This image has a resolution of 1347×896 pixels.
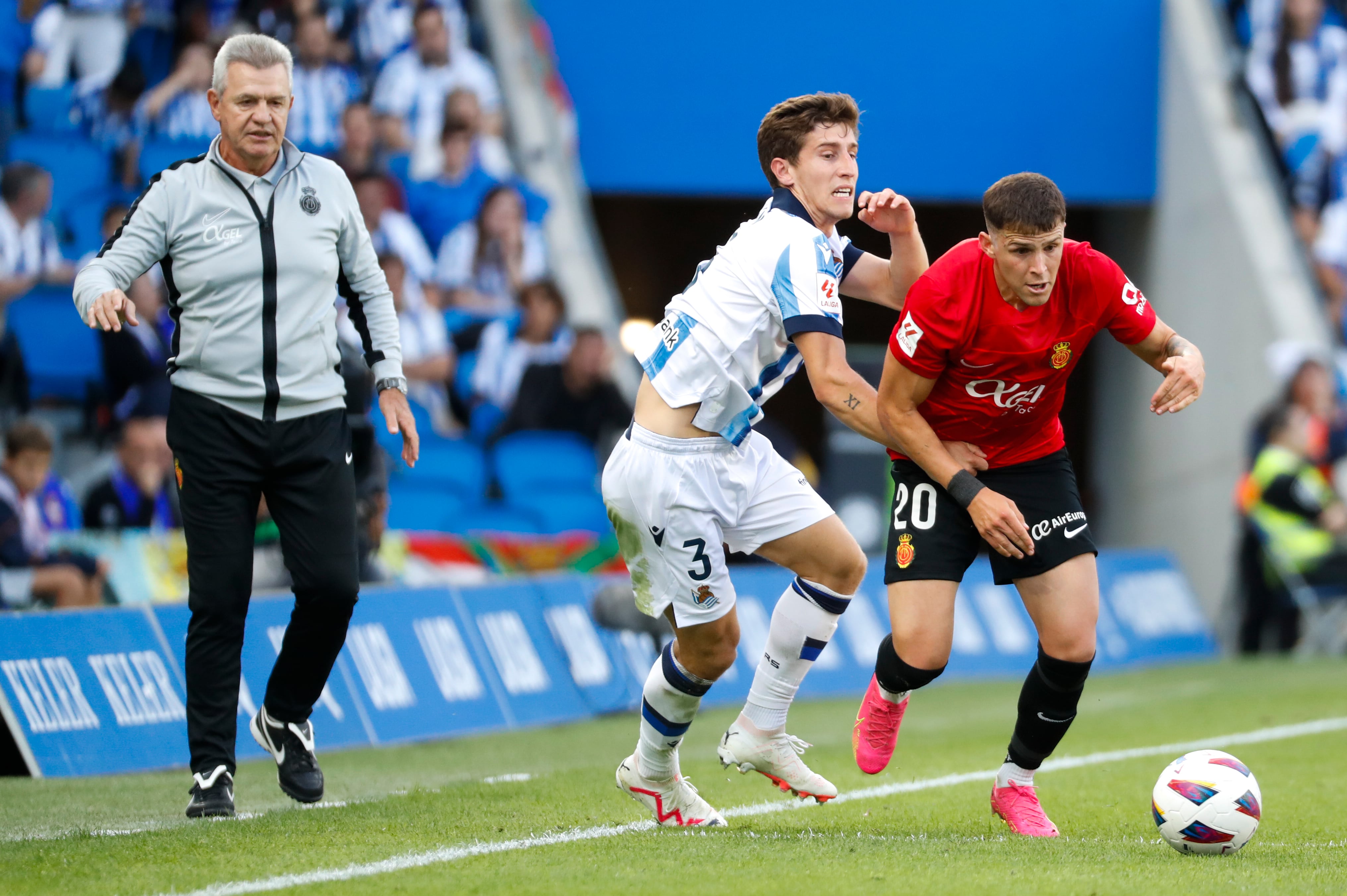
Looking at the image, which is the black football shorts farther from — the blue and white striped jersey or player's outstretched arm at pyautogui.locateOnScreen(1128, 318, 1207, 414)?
the blue and white striped jersey

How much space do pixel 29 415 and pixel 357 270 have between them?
21.3 feet

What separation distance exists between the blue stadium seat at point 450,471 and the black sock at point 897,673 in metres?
8.35

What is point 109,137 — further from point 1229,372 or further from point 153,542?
point 1229,372

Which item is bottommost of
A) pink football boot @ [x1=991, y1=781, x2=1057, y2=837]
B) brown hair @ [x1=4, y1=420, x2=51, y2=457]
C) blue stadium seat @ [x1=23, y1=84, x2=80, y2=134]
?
brown hair @ [x1=4, y1=420, x2=51, y2=457]

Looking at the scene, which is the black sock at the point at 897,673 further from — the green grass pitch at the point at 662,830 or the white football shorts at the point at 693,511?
the white football shorts at the point at 693,511

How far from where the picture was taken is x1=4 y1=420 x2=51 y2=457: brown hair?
10.4m

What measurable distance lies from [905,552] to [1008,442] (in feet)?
1.76

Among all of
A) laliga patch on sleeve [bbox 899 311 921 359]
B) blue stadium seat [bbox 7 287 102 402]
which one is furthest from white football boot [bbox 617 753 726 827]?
blue stadium seat [bbox 7 287 102 402]

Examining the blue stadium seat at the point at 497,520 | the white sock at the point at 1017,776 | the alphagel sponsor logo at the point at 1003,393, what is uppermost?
the alphagel sponsor logo at the point at 1003,393

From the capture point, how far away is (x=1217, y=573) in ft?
56.8

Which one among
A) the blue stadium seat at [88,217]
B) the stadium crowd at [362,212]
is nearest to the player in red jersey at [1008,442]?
the stadium crowd at [362,212]

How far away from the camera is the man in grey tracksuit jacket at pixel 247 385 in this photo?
5.84 m

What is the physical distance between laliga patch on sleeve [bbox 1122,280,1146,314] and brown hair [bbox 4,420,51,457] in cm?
717

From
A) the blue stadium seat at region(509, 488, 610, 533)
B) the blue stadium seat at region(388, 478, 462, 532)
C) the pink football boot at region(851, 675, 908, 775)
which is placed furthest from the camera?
the blue stadium seat at region(509, 488, 610, 533)
